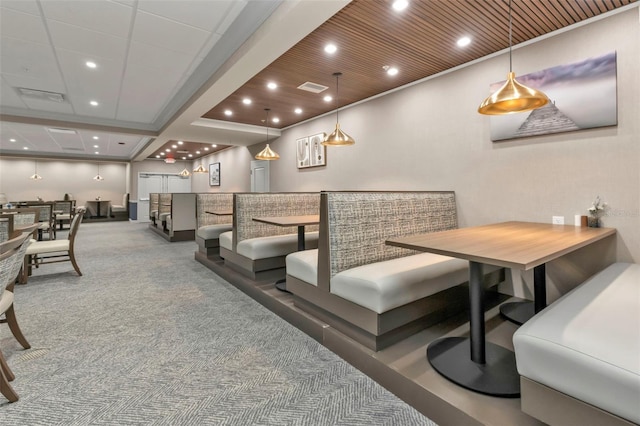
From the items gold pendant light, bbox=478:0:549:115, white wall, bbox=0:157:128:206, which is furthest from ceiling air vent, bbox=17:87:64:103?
white wall, bbox=0:157:128:206

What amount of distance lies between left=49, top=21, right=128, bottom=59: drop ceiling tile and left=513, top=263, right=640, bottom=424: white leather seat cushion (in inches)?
178

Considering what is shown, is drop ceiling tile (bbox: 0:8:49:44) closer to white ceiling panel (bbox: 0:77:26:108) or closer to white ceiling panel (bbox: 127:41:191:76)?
white ceiling panel (bbox: 127:41:191:76)

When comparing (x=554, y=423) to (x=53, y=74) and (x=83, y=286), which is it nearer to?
(x=83, y=286)

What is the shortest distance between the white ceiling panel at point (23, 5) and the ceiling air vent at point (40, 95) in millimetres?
2738

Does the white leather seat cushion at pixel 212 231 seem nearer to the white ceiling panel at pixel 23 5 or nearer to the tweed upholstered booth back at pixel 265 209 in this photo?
the tweed upholstered booth back at pixel 265 209

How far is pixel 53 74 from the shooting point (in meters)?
4.21

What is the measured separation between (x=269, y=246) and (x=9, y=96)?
18.1 feet

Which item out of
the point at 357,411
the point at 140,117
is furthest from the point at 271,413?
the point at 140,117

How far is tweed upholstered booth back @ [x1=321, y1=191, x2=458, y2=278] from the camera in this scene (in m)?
2.24

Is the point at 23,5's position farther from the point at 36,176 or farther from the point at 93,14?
the point at 36,176

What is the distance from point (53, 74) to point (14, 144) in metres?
8.19

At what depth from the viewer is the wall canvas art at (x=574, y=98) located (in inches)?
99.7

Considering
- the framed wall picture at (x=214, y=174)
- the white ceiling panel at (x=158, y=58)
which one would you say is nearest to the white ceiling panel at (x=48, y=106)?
the white ceiling panel at (x=158, y=58)

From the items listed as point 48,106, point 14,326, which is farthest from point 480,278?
point 48,106
